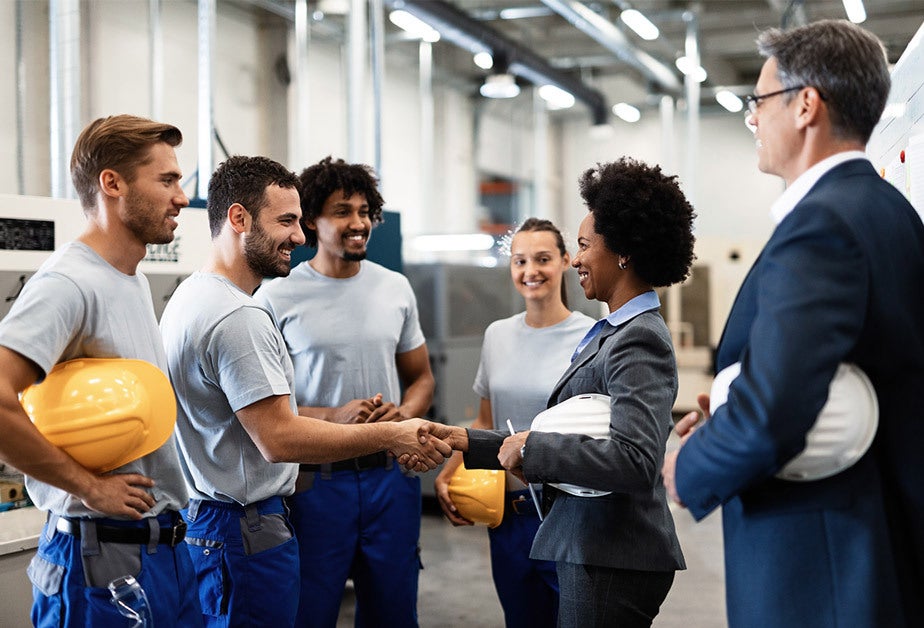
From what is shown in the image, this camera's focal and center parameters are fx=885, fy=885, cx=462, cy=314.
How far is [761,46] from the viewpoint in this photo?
4.66 ft

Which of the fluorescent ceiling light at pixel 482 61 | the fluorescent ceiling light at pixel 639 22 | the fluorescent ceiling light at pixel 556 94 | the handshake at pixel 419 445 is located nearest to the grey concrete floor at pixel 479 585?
the handshake at pixel 419 445

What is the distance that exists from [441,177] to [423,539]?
627 centimetres

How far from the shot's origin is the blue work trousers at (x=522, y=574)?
7.68 ft

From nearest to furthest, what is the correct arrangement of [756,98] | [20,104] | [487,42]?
[756,98] → [20,104] → [487,42]

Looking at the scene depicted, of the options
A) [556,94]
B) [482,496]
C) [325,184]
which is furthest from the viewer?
[556,94]

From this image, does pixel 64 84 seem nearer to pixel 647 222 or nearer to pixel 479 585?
pixel 647 222

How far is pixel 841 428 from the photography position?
1221 millimetres

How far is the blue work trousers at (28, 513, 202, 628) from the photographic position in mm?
1634

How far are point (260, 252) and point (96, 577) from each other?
2.73 feet

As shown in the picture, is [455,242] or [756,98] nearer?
[756,98]

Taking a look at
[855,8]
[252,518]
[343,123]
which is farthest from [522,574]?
[343,123]

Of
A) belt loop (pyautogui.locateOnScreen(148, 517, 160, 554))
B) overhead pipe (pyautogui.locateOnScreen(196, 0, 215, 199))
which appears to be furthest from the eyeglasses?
overhead pipe (pyautogui.locateOnScreen(196, 0, 215, 199))

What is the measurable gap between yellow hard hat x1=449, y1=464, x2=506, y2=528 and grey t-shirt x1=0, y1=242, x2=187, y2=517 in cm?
80

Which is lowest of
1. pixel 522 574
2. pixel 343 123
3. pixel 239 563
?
pixel 522 574
